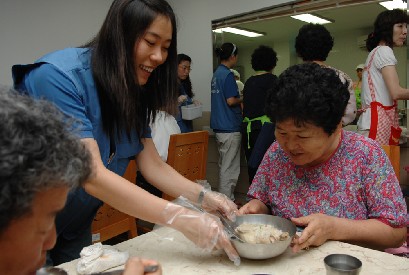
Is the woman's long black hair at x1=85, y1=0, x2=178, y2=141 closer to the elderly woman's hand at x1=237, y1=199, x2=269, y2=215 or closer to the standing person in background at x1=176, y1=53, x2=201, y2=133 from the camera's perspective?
the elderly woman's hand at x1=237, y1=199, x2=269, y2=215

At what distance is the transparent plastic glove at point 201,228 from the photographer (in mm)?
1194

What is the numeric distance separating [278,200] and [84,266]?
0.82 m

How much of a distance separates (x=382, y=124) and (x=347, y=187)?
1.59m

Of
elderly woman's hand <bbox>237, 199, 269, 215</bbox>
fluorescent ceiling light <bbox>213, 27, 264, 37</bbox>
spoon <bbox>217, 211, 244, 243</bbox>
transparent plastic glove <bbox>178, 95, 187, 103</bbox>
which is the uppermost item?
fluorescent ceiling light <bbox>213, 27, 264, 37</bbox>

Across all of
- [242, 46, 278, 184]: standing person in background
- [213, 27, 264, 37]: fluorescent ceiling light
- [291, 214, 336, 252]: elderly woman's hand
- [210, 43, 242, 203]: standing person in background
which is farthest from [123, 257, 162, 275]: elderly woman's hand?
[213, 27, 264, 37]: fluorescent ceiling light

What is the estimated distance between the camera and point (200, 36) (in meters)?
4.87

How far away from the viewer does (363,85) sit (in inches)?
115

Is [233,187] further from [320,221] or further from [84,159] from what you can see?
[84,159]

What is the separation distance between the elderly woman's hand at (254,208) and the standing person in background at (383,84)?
1.54 metres

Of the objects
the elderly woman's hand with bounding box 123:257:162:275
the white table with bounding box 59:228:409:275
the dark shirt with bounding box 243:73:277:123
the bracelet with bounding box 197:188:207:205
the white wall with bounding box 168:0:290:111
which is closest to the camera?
the elderly woman's hand with bounding box 123:257:162:275

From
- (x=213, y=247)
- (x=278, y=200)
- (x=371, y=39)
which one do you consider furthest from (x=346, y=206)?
(x=371, y=39)

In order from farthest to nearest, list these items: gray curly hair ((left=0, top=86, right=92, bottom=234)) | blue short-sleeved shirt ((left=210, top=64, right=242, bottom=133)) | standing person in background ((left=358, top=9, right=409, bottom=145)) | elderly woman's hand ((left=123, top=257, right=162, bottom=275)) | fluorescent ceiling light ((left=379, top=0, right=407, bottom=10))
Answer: blue short-sleeved shirt ((left=210, top=64, right=242, bottom=133)) < fluorescent ceiling light ((left=379, top=0, right=407, bottom=10)) < standing person in background ((left=358, top=9, right=409, bottom=145)) < elderly woman's hand ((left=123, top=257, right=162, bottom=275)) < gray curly hair ((left=0, top=86, right=92, bottom=234))

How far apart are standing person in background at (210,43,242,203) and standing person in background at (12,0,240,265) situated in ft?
8.59

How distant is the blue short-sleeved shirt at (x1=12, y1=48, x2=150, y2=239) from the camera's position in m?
1.26
